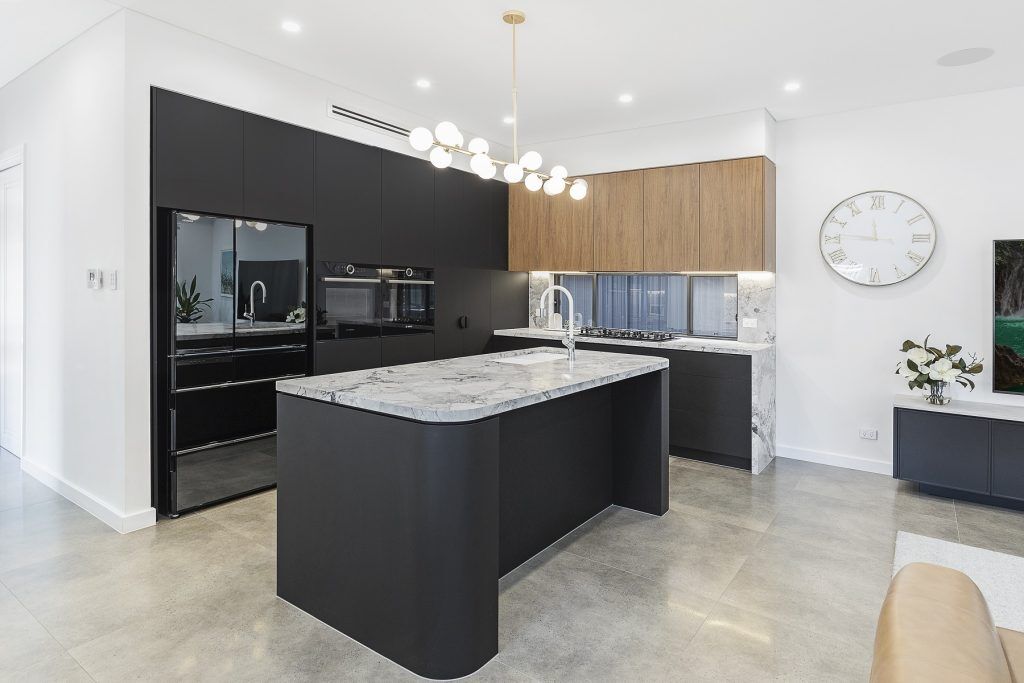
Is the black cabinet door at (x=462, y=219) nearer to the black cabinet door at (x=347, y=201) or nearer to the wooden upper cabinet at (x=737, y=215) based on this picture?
the black cabinet door at (x=347, y=201)

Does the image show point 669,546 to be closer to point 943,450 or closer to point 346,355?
point 943,450

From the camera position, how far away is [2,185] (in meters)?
4.51

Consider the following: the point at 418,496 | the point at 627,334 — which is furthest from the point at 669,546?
the point at 627,334

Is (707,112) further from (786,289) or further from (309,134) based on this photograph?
(309,134)

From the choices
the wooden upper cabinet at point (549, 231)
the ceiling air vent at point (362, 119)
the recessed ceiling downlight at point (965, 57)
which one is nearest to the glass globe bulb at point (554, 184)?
the ceiling air vent at point (362, 119)

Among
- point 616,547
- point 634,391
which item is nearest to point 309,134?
point 634,391

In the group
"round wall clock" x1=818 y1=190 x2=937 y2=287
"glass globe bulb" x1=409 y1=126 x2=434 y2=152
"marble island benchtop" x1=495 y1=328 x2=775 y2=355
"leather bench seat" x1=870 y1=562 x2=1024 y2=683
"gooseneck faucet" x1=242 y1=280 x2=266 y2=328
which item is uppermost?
"glass globe bulb" x1=409 y1=126 x2=434 y2=152

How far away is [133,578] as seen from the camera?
109 inches

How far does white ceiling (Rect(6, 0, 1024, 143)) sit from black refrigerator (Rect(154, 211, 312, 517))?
46.1 inches

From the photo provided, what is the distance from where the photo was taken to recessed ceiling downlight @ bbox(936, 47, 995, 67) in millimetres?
3499

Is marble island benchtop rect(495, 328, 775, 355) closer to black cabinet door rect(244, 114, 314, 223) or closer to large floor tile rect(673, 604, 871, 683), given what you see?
black cabinet door rect(244, 114, 314, 223)

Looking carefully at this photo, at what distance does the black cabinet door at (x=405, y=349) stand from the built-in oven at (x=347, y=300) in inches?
6.2

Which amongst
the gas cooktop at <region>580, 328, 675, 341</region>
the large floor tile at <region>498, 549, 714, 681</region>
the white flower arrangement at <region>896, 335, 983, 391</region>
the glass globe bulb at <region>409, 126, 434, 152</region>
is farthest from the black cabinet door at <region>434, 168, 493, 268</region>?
the white flower arrangement at <region>896, 335, 983, 391</region>

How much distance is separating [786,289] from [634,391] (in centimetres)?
218
